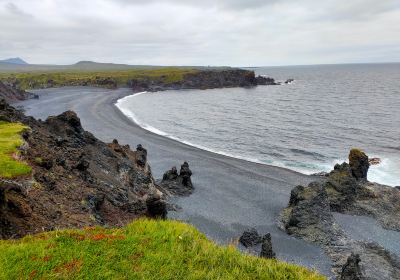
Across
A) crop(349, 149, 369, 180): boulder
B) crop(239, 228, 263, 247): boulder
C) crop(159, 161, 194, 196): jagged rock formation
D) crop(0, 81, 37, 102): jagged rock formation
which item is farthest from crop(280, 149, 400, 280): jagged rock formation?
crop(0, 81, 37, 102): jagged rock formation

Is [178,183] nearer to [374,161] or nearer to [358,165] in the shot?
[358,165]

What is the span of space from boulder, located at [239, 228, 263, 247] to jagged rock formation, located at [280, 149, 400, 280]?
457cm

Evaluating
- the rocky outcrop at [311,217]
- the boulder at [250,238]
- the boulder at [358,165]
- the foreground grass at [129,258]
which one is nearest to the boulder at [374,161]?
the boulder at [358,165]

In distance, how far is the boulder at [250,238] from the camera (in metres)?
32.2

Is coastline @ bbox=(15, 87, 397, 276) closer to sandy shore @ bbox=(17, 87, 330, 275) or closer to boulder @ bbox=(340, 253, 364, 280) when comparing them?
sandy shore @ bbox=(17, 87, 330, 275)

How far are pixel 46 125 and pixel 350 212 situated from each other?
33012 mm

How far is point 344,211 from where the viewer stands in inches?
1625

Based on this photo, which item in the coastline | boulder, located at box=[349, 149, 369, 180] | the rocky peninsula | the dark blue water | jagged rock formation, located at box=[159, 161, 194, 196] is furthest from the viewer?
the dark blue water

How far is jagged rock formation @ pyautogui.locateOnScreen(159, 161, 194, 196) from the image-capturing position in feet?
149

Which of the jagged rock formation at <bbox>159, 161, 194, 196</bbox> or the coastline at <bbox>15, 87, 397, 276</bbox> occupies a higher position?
the jagged rock formation at <bbox>159, 161, 194, 196</bbox>

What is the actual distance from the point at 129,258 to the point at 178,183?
34.5 m

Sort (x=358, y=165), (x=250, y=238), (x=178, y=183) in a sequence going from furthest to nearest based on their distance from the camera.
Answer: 1. (x=358, y=165)
2. (x=178, y=183)
3. (x=250, y=238)

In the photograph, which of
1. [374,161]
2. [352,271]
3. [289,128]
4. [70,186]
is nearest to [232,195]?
[352,271]

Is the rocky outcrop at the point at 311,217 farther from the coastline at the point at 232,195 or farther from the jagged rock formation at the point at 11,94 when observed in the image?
the jagged rock formation at the point at 11,94
